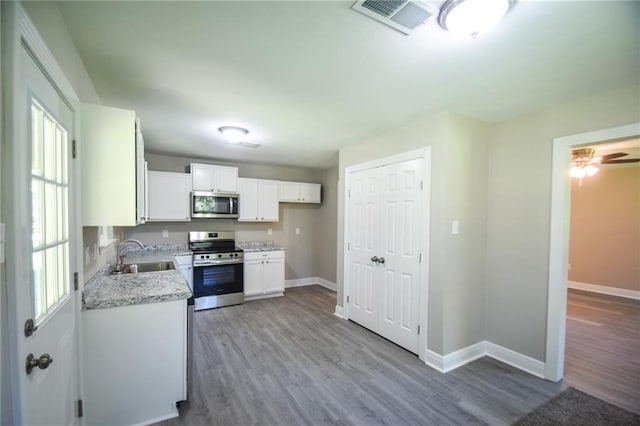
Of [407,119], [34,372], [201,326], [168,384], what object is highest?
[407,119]

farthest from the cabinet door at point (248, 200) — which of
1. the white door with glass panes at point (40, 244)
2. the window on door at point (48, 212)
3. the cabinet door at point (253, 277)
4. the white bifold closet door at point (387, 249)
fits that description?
the window on door at point (48, 212)

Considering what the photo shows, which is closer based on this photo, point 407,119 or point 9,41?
point 9,41

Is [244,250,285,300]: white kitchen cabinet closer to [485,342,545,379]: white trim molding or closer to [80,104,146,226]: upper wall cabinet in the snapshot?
[80,104,146,226]: upper wall cabinet

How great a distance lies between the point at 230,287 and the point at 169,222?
151cm

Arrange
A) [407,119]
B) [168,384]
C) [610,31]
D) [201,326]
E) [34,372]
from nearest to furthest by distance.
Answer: [34,372]
[610,31]
[168,384]
[407,119]
[201,326]

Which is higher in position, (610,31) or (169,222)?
(610,31)

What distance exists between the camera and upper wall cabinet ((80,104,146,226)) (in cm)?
179

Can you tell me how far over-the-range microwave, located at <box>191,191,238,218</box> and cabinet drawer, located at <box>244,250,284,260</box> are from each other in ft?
2.37

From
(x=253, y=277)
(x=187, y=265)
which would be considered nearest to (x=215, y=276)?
(x=187, y=265)

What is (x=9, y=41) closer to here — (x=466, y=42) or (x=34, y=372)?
(x=34, y=372)

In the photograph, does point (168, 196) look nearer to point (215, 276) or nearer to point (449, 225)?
point (215, 276)

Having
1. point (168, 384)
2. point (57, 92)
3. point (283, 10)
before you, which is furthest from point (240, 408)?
point (283, 10)

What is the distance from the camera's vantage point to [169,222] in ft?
15.5

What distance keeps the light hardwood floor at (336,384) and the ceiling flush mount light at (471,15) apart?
2.46 metres
